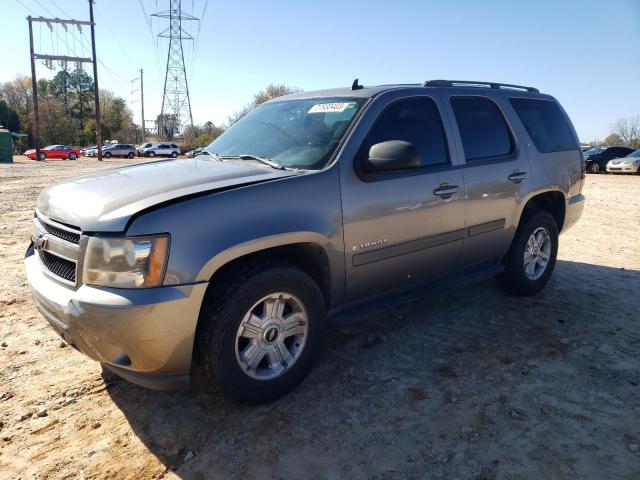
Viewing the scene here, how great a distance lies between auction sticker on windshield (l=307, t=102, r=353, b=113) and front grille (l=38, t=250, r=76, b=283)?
1987mm

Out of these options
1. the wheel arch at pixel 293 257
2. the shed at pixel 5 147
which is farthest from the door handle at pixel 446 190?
the shed at pixel 5 147

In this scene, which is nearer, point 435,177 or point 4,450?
point 4,450

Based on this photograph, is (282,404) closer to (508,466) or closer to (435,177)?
(508,466)

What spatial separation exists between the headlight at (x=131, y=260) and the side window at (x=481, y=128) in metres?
2.61

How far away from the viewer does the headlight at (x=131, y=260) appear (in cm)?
233

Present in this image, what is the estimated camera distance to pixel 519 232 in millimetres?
4484

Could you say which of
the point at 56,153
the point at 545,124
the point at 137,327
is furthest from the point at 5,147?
the point at 137,327

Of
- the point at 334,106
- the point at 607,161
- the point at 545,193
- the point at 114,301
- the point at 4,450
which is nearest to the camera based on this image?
the point at 114,301

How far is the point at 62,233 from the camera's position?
2.68 metres

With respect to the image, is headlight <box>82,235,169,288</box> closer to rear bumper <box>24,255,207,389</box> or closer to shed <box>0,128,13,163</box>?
rear bumper <box>24,255,207,389</box>

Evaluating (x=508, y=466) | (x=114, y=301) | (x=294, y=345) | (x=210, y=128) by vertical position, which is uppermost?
(x=210, y=128)

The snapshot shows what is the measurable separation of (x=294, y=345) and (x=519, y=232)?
2638 millimetres

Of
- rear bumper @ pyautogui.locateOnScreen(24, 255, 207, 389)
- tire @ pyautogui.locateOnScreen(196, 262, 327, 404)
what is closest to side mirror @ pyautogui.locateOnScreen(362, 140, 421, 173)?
tire @ pyautogui.locateOnScreen(196, 262, 327, 404)

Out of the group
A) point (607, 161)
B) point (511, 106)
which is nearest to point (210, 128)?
point (607, 161)
